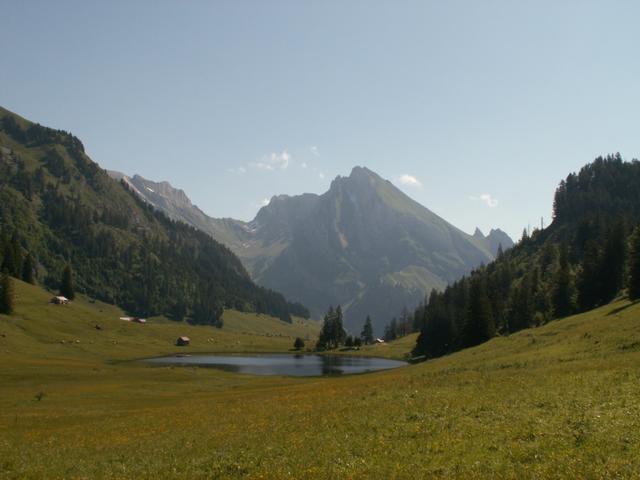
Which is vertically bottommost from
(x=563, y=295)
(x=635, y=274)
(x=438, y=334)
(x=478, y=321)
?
(x=438, y=334)

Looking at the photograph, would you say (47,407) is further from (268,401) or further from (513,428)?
(513,428)

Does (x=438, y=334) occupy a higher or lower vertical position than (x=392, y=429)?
higher

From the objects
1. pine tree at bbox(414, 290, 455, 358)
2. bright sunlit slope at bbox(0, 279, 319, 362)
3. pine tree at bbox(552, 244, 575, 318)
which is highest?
pine tree at bbox(552, 244, 575, 318)

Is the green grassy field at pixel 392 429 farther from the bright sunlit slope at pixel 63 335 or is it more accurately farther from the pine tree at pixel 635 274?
the bright sunlit slope at pixel 63 335

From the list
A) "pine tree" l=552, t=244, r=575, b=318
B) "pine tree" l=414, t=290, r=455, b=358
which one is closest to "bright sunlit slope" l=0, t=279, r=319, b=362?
"pine tree" l=414, t=290, r=455, b=358

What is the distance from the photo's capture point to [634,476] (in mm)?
15398

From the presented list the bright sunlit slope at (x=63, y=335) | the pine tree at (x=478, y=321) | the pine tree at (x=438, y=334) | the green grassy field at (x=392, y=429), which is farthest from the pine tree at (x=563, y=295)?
the bright sunlit slope at (x=63, y=335)

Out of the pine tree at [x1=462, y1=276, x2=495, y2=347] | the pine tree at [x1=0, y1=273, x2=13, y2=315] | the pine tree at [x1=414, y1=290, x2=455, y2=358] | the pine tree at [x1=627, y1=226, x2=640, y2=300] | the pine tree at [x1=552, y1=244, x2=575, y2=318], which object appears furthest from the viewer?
the pine tree at [x1=414, y1=290, x2=455, y2=358]

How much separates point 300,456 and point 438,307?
140537mm

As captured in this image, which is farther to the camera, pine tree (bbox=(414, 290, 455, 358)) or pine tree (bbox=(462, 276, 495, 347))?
pine tree (bbox=(414, 290, 455, 358))

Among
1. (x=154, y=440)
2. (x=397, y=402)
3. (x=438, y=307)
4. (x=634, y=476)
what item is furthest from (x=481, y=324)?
(x=634, y=476)

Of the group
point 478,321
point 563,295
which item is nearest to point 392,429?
point 478,321

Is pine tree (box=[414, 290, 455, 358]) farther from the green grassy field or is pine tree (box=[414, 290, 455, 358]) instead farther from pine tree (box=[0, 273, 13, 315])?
pine tree (box=[0, 273, 13, 315])

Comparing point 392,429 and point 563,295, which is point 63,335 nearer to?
point 563,295
